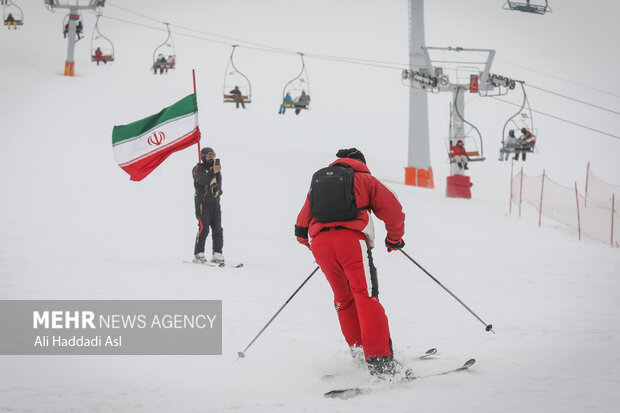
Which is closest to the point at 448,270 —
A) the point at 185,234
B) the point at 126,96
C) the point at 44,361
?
the point at 185,234

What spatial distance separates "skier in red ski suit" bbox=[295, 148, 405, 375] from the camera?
4328 mm

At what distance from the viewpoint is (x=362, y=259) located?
14.4ft

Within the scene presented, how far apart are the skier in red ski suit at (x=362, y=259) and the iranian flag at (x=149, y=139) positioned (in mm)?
4239

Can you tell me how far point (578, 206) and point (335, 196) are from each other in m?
10.9

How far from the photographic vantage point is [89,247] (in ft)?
32.9

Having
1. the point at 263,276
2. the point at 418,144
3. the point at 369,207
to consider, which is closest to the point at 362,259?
the point at 369,207

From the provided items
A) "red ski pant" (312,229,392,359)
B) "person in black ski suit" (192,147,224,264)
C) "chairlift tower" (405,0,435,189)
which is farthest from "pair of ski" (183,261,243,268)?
"chairlift tower" (405,0,435,189)

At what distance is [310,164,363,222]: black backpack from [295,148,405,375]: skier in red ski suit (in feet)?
0.16

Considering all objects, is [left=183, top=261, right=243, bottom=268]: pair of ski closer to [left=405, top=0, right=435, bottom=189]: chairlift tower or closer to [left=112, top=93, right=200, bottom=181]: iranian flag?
[left=112, top=93, right=200, bottom=181]: iranian flag

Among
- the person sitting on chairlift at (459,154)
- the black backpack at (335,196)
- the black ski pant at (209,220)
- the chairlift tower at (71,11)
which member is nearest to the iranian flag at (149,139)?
the black ski pant at (209,220)

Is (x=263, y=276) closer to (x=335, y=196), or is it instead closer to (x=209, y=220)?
(x=209, y=220)

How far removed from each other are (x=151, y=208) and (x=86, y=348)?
29.7 feet

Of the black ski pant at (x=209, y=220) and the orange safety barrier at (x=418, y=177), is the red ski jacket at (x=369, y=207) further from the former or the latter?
the orange safety barrier at (x=418, y=177)

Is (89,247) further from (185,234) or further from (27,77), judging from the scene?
(27,77)
